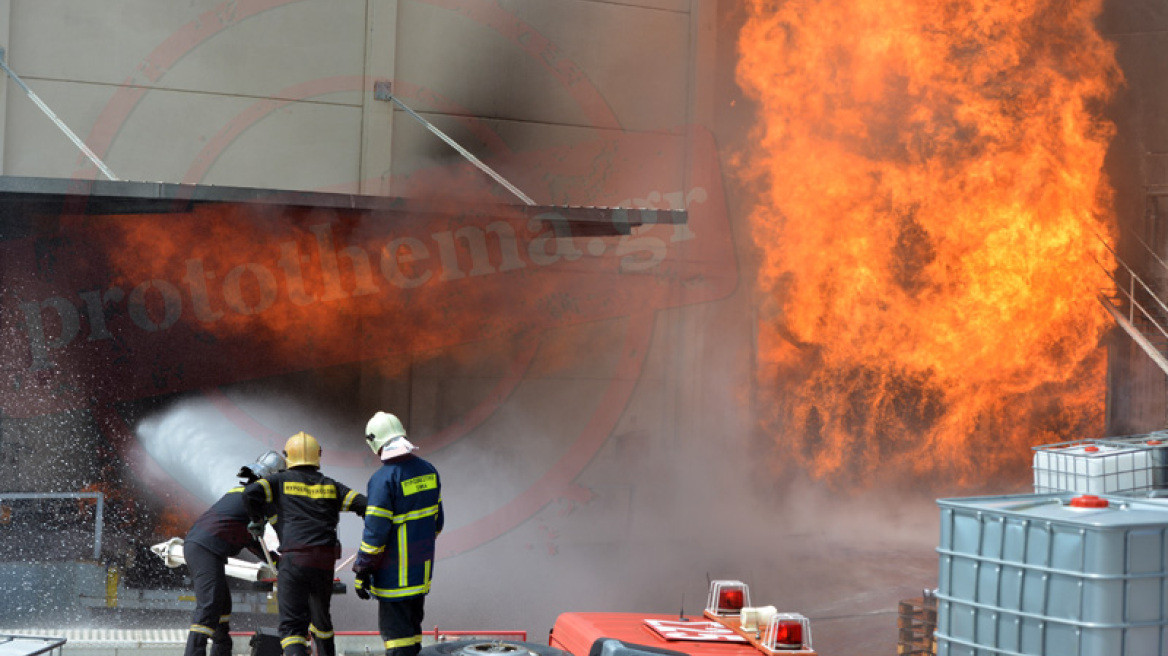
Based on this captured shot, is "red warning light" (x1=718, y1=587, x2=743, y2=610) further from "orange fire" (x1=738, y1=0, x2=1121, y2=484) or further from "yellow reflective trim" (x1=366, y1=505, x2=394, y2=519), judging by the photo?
"orange fire" (x1=738, y1=0, x2=1121, y2=484)

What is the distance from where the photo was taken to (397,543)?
222 inches

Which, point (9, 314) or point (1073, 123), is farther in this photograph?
point (1073, 123)

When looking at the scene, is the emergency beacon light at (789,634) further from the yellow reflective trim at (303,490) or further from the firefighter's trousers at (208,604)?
the firefighter's trousers at (208,604)

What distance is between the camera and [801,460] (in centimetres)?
1518

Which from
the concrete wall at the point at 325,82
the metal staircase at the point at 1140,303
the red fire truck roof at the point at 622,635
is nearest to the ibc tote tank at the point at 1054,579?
the red fire truck roof at the point at 622,635

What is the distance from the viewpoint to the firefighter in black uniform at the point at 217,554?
593cm

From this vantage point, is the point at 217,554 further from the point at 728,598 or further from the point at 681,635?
the point at 728,598

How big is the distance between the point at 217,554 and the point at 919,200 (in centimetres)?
1112

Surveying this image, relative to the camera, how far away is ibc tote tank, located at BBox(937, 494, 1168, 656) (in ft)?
13.4

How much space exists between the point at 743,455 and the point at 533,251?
14.1 ft

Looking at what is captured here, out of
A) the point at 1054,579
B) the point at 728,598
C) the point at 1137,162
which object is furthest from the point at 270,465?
the point at 1137,162

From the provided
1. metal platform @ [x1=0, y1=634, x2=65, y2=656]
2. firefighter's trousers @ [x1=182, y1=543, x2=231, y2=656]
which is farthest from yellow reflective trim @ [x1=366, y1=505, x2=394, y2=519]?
metal platform @ [x1=0, y1=634, x2=65, y2=656]

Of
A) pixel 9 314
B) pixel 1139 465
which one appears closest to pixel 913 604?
pixel 1139 465

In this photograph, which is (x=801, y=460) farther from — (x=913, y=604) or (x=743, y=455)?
(x=913, y=604)
